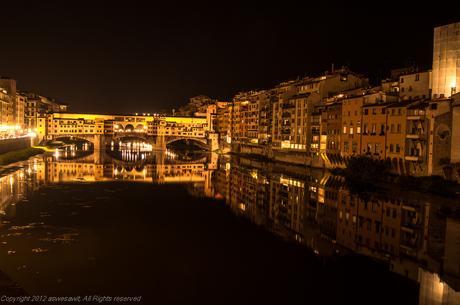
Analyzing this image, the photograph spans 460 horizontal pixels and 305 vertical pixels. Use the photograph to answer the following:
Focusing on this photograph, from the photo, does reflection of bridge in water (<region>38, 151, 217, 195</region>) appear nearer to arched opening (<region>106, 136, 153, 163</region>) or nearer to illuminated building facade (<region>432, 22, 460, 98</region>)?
arched opening (<region>106, 136, 153, 163</region>)

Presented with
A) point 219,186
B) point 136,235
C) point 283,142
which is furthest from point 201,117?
point 136,235

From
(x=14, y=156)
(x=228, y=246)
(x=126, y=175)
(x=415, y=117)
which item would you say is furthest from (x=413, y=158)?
(x=14, y=156)

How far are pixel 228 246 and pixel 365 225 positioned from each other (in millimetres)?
5220

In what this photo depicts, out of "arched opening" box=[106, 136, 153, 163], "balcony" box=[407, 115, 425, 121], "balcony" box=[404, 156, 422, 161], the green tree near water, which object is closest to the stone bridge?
"arched opening" box=[106, 136, 153, 163]

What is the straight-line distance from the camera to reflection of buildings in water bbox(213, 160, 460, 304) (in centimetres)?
1116

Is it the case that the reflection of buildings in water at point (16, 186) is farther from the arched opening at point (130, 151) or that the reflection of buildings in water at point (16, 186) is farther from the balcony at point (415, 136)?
the balcony at point (415, 136)

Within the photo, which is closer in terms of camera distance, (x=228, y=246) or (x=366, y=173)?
(x=228, y=246)

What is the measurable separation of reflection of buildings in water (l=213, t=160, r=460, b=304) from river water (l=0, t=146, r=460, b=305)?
0.14 ft

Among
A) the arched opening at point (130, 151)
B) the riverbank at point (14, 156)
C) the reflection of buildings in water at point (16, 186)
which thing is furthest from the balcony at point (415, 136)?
the arched opening at point (130, 151)

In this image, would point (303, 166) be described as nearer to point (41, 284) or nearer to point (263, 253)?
point (263, 253)

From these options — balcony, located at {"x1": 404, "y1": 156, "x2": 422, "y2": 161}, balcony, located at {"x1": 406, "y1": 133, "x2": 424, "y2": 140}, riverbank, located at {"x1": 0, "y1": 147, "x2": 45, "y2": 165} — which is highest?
balcony, located at {"x1": 406, "y1": 133, "x2": 424, "y2": 140}

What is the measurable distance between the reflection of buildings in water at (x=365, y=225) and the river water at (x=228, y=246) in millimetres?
43

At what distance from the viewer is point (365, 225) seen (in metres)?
15.5

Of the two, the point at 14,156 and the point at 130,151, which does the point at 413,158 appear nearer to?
the point at 14,156
